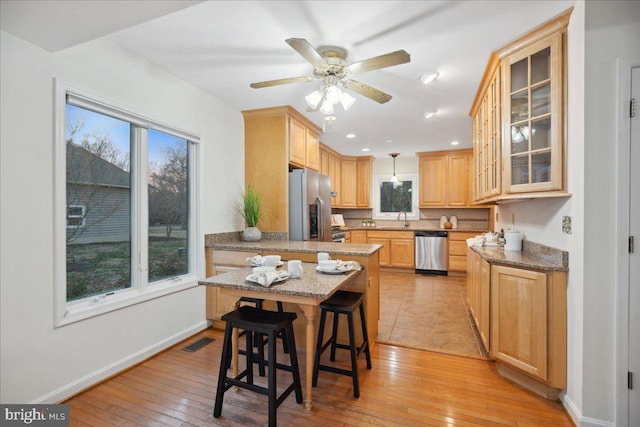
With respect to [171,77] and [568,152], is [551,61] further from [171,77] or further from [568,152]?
[171,77]

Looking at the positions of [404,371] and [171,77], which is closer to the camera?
[404,371]

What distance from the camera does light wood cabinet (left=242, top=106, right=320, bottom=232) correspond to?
3752mm

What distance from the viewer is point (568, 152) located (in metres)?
1.96

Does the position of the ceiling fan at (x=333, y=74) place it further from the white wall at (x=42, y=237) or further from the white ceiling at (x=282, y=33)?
the white wall at (x=42, y=237)

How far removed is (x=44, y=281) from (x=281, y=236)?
2.28m

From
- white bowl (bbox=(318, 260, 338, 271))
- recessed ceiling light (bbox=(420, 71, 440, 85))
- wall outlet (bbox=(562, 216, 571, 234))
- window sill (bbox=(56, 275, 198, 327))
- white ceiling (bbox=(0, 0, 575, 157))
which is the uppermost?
white ceiling (bbox=(0, 0, 575, 157))

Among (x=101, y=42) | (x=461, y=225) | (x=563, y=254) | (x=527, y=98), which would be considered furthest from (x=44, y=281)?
(x=461, y=225)

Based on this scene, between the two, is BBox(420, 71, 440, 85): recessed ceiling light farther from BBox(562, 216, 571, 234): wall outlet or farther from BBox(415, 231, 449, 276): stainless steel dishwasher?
BBox(415, 231, 449, 276): stainless steel dishwasher

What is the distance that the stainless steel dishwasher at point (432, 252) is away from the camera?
5906 millimetres

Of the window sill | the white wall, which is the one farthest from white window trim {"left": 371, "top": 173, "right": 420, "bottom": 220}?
the white wall

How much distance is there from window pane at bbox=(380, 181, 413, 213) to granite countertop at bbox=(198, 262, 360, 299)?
510cm

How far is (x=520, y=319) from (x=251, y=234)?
2.72 metres

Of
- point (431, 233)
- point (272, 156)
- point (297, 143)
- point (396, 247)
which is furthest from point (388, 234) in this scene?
point (272, 156)

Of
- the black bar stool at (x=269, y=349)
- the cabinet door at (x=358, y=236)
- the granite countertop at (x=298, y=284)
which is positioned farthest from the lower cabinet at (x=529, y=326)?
the cabinet door at (x=358, y=236)
